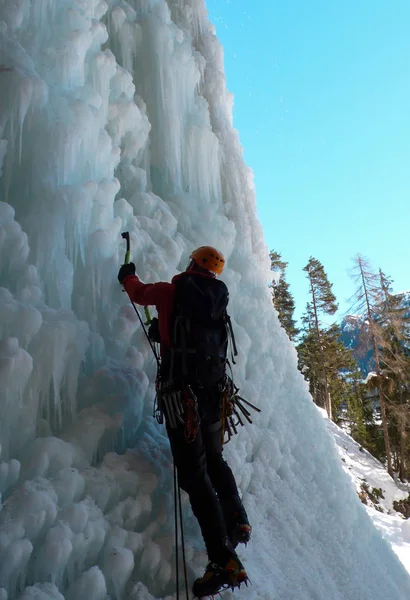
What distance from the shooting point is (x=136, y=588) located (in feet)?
9.28

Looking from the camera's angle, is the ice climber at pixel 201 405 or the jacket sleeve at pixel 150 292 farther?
the jacket sleeve at pixel 150 292

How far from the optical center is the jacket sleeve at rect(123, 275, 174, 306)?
10.7 feet

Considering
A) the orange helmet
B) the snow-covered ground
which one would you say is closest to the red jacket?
the orange helmet

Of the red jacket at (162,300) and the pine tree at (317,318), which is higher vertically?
the pine tree at (317,318)

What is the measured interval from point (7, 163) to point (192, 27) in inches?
195

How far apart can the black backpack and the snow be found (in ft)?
2.20

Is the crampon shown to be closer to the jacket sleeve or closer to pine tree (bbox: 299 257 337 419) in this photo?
the jacket sleeve

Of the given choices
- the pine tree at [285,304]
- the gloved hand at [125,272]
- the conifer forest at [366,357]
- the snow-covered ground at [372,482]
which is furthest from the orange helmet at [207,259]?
the pine tree at [285,304]

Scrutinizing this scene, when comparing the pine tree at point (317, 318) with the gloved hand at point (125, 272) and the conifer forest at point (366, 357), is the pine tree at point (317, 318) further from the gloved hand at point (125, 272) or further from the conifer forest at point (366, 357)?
the gloved hand at point (125, 272)

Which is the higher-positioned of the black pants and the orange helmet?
the orange helmet

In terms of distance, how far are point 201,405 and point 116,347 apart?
3.33ft

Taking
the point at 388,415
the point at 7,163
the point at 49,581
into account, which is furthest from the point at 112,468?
Answer: the point at 388,415

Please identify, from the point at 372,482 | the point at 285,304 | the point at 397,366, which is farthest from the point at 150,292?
the point at 285,304

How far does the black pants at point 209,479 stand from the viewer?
9.44ft
